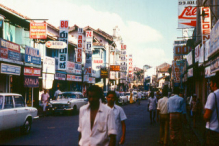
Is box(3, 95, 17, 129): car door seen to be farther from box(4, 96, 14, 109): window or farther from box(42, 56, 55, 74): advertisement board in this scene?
box(42, 56, 55, 74): advertisement board

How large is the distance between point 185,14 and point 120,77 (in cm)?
4993

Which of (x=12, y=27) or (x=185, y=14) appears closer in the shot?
(x=185, y=14)

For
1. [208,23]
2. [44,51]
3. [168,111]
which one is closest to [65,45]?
[44,51]

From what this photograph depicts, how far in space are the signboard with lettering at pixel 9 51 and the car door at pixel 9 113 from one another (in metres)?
9.24

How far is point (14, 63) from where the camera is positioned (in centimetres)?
2217

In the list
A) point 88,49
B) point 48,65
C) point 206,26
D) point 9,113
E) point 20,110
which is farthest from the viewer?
point 88,49

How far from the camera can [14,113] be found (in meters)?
11.4

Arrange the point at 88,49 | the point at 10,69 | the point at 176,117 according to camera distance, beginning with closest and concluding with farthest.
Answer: the point at 176,117 → the point at 10,69 → the point at 88,49

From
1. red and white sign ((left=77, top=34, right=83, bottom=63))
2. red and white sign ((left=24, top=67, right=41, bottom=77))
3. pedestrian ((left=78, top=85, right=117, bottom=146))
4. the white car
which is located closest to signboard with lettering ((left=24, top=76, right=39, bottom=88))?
red and white sign ((left=24, top=67, right=41, bottom=77))

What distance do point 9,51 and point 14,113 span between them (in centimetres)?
1067

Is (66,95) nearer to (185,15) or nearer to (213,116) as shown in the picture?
(185,15)

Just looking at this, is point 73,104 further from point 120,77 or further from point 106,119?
point 120,77

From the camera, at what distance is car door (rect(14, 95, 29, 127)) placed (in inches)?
467

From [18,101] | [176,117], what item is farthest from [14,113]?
[176,117]
